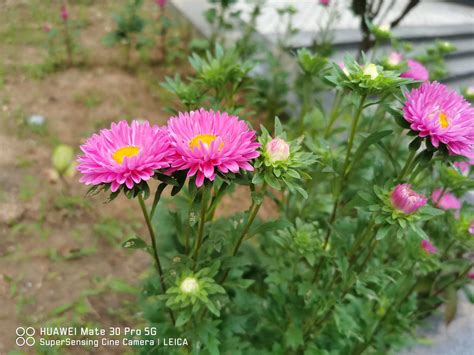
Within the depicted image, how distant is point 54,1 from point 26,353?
396 cm

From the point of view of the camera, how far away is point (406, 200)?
1.08 m

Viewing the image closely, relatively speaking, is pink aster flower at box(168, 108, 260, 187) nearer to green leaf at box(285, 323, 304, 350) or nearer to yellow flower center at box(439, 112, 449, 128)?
yellow flower center at box(439, 112, 449, 128)

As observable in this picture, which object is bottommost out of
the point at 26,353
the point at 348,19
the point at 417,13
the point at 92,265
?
the point at 26,353

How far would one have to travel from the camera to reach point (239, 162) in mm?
942

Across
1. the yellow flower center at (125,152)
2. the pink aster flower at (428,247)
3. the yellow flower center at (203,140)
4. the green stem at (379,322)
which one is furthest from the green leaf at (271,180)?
the green stem at (379,322)

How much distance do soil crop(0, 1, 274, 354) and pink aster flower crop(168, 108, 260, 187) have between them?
1317 millimetres

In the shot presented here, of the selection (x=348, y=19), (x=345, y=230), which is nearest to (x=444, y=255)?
(x=345, y=230)

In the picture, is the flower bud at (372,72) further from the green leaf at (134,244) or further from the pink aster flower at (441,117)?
the green leaf at (134,244)

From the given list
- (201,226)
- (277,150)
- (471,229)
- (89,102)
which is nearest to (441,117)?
(277,150)

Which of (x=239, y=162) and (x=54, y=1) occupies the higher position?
(x=54, y=1)

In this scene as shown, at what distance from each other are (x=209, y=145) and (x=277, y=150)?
0.54 feet

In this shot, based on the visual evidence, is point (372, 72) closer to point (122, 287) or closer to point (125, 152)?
point (125, 152)

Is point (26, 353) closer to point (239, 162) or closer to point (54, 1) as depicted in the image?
point (239, 162)

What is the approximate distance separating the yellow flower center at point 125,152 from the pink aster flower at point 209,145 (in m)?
0.09
